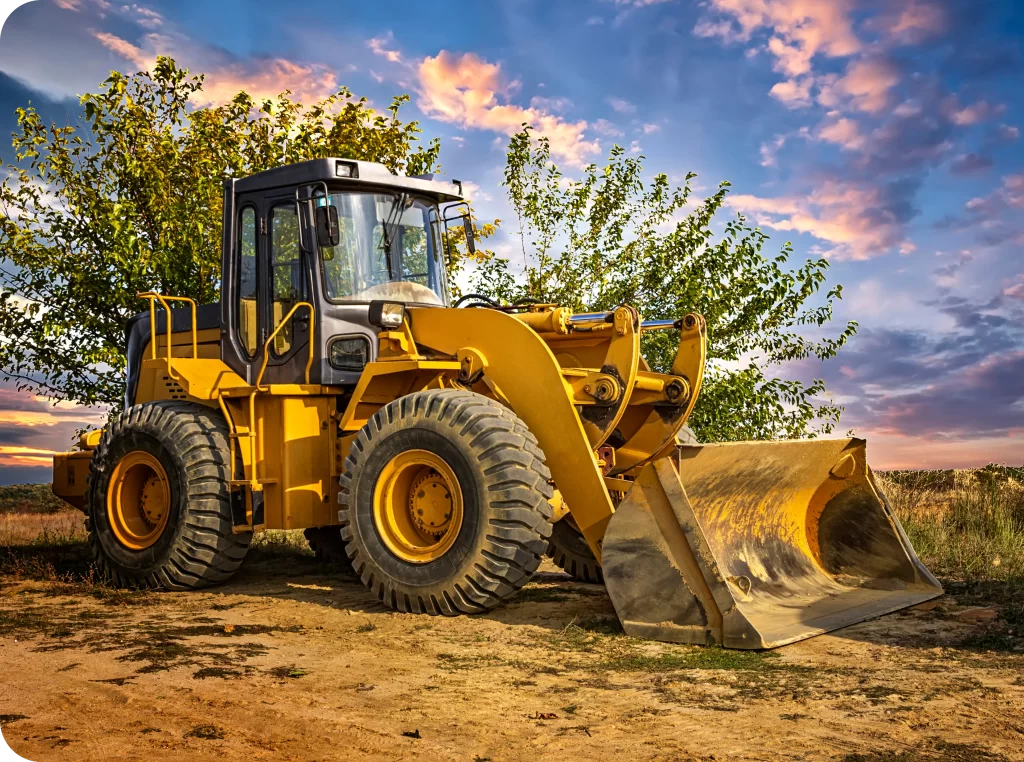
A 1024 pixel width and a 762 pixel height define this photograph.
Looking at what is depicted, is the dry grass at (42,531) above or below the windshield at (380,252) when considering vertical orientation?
below

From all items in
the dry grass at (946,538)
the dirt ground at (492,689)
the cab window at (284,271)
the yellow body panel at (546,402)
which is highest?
the cab window at (284,271)

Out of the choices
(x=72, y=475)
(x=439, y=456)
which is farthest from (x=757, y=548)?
(x=72, y=475)

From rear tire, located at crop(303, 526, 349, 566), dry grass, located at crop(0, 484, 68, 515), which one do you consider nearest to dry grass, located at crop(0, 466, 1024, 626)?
rear tire, located at crop(303, 526, 349, 566)

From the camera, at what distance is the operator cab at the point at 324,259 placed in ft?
28.9

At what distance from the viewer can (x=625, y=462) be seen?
8.62m

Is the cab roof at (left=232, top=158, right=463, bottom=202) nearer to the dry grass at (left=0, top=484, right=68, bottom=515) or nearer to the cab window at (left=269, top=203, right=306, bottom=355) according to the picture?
the cab window at (left=269, top=203, right=306, bottom=355)

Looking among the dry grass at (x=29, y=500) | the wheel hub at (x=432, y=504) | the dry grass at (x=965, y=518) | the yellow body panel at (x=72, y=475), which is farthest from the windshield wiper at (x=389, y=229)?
the dry grass at (x=29, y=500)

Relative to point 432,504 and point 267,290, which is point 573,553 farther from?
point 267,290

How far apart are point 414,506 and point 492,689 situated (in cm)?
251

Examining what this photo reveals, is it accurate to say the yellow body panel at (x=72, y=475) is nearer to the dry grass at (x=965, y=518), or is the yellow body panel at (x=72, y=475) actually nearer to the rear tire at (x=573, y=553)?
the rear tire at (x=573, y=553)

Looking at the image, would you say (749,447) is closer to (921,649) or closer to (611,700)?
(921,649)

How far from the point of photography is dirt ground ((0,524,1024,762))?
441 cm

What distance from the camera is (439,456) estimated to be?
7.44 metres

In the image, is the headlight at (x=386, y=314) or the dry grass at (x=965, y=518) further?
the dry grass at (x=965, y=518)
